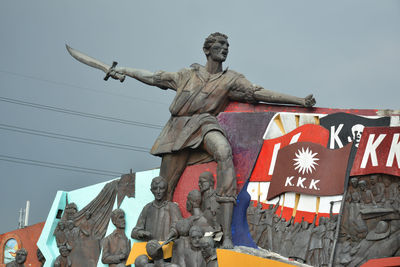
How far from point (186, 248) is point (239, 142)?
6.46 ft

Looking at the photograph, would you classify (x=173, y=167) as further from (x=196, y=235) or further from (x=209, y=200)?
(x=196, y=235)

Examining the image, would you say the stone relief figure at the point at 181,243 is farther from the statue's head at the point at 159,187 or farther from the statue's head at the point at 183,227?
the statue's head at the point at 159,187

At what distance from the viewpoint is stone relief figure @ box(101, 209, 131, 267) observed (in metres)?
14.1

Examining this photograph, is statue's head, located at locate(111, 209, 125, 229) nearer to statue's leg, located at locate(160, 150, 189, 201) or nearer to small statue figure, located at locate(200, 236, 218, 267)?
statue's leg, located at locate(160, 150, 189, 201)

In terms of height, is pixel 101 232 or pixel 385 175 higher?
pixel 385 175

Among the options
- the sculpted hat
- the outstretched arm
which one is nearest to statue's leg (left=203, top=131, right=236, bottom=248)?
the outstretched arm

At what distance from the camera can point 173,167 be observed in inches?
538

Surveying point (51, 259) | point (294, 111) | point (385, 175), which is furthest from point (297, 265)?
point (51, 259)

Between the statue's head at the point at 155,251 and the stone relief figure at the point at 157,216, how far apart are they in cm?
64

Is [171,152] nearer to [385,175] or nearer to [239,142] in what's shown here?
[239,142]

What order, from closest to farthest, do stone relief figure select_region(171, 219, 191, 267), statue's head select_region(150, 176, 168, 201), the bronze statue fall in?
stone relief figure select_region(171, 219, 191, 267), the bronze statue, statue's head select_region(150, 176, 168, 201)

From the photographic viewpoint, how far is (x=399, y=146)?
11445 mm

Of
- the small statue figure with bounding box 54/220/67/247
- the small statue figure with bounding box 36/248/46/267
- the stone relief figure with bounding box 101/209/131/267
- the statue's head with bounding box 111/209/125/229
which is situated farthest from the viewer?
the small statue figure with bounding box 36/248/46/267

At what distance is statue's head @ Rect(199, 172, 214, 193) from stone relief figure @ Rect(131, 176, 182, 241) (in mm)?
686
